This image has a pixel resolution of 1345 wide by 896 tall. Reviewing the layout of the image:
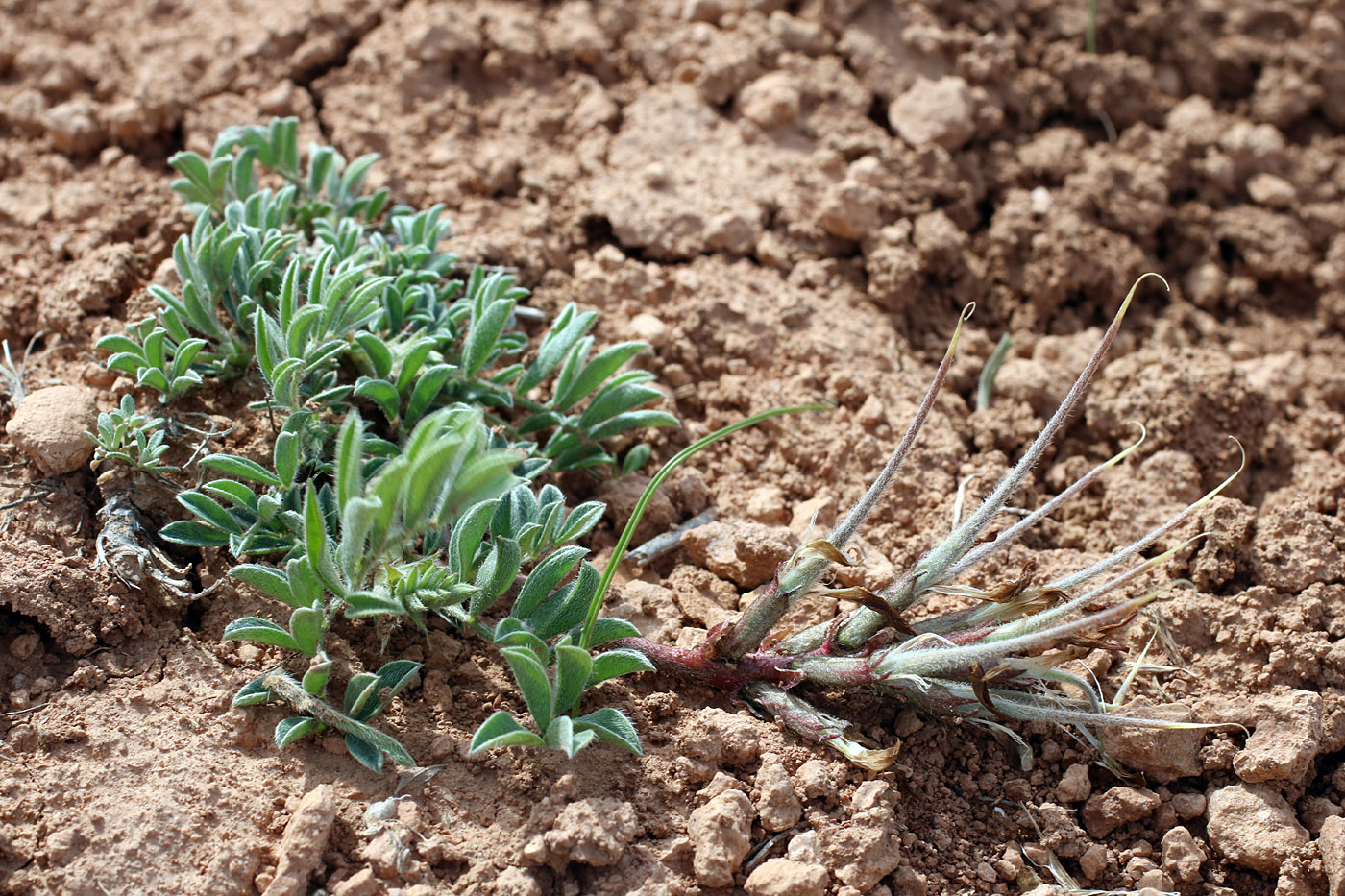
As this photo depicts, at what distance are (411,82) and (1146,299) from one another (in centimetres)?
245

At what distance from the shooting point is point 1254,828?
2162mm

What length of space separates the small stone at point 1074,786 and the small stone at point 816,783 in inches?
19.2

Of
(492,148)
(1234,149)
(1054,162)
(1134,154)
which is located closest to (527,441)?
(492,148)

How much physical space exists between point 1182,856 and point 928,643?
2.08 feet

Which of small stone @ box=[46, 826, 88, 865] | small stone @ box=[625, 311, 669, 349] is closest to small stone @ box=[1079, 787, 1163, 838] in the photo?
small stone @ box=[625, 311, 669, 349]

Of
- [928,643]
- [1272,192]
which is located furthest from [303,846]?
[1272,192]

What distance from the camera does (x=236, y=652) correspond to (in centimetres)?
225

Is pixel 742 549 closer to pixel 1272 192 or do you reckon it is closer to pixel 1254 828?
pixel 1254 828

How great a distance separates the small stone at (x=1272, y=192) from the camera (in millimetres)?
3635

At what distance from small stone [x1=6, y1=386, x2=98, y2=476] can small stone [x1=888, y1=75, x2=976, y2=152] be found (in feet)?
8.34

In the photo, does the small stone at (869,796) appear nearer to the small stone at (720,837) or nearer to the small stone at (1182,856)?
the small stone at (720,837)

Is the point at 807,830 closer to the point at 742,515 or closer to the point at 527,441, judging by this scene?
the point at 742,515

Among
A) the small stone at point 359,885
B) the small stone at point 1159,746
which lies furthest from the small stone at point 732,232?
the small stone at point 359,885

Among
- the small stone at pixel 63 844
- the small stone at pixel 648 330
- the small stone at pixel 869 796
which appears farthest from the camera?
the small stone at pixel 648 330
